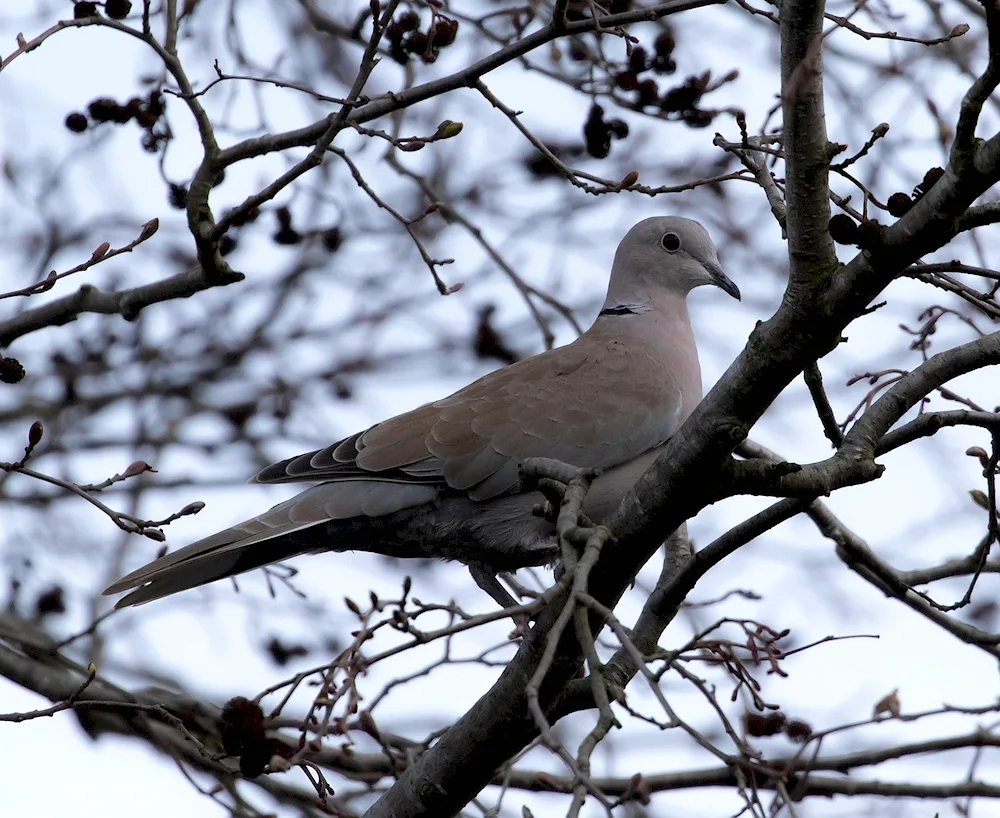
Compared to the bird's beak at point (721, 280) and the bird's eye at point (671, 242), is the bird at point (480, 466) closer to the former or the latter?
the bird's beak at point (721, 280)

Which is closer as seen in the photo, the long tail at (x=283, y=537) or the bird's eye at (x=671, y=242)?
the long tail at (x=283, y=537)

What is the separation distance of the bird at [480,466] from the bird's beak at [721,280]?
433 mm

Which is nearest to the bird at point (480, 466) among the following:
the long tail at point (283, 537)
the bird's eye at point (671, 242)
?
the long tail at point (283, 537)

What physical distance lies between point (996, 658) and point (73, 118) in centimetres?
295

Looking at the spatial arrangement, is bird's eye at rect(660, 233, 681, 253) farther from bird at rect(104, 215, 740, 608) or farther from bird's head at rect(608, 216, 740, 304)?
bird at rect(104, 215, 740, 608)

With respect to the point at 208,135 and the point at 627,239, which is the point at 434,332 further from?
the point at 208,135

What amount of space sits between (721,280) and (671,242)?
0.89ft

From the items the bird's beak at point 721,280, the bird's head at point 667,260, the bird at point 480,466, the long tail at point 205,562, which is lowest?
the long tail at point 205,562

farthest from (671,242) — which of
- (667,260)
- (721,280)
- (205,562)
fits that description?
(205,562)

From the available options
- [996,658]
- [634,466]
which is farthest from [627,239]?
[996,658]

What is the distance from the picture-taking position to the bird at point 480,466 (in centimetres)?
392

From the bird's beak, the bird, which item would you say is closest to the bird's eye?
the bird's beak

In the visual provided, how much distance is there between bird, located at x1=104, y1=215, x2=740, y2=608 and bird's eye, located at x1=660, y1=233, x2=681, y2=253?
2.05 feet

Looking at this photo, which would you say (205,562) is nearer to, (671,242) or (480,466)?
(480,466)
